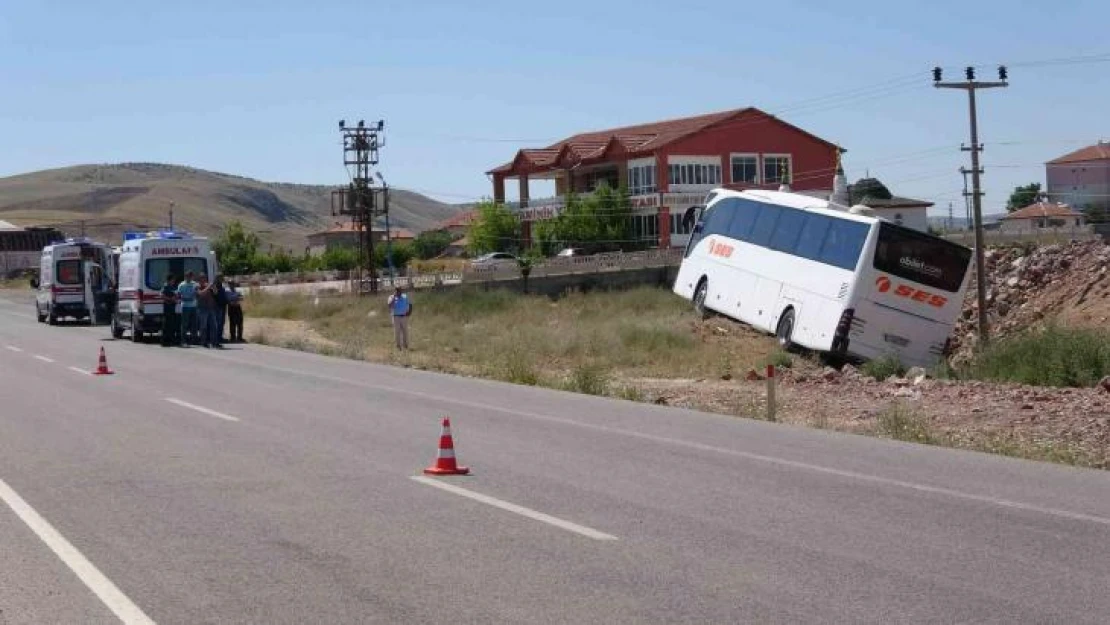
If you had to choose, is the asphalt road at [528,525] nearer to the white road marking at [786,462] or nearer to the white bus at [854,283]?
the white road marking at [786,462]

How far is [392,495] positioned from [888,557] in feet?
14.2

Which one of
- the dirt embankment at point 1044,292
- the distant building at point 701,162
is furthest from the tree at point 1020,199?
the dirt embankment at point 1044,292

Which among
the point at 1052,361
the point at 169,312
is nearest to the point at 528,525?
the point at 1052,361

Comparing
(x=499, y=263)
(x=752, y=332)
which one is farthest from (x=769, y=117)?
(x=752, y=332)

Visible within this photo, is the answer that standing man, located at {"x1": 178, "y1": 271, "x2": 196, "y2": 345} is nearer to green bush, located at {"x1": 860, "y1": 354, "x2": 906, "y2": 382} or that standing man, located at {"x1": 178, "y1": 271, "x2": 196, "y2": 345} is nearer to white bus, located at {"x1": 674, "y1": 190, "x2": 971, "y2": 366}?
white bus, located at {"x1": 674, "y1": 190, "x2": 971, "y2": 366}

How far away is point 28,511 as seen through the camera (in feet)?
35.4

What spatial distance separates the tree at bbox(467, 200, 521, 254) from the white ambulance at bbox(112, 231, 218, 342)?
64978mm

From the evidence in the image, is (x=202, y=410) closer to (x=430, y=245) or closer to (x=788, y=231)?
(x=788, y=231)

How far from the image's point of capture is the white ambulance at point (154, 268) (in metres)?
37.2

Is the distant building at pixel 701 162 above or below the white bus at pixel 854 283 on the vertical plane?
above

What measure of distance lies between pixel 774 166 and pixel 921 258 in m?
61.0

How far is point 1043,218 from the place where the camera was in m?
97.6

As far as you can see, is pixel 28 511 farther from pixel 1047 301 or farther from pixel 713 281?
pixel 1047 301

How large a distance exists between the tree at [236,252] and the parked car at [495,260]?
28.9 meters
